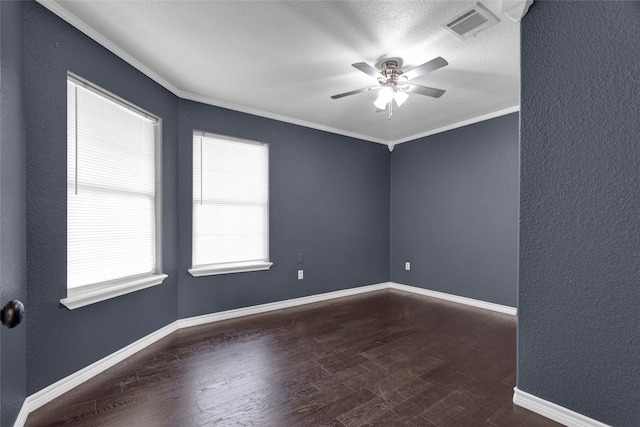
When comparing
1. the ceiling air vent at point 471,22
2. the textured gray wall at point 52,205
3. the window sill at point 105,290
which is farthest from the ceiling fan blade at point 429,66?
the window sill at point 105,290

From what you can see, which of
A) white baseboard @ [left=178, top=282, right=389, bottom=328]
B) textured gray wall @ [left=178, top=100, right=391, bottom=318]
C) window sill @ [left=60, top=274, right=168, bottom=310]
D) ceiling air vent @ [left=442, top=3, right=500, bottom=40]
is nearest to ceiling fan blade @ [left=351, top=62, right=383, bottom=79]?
ceiling air vent @ [left=442, top=3, right=500, bottom=40]

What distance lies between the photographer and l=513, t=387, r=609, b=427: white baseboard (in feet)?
5.27

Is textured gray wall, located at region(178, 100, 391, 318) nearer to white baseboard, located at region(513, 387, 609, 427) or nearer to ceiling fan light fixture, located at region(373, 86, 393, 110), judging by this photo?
ceiling fan light fixture, located at region(373, 86, 393, 110)

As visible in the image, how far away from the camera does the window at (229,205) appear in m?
3.34

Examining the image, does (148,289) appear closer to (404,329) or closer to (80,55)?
(80,55)

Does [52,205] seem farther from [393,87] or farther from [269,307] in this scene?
[393,87]

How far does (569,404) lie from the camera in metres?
1.66

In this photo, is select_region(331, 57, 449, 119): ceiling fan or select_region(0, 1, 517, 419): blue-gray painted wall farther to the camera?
select_region(331, 57, 449, 119): ceiling fan

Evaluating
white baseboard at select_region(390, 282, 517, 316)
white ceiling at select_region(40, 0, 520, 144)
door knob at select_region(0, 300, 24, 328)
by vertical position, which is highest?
white ceiling at select_region(40, 0, 520, 144)

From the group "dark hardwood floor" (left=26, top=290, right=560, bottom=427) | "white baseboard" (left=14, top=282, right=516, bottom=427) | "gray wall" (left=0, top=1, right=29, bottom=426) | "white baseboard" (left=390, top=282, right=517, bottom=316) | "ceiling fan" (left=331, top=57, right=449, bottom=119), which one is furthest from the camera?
"white baseboard" (left=390, top=282, right=517, bottom=316)

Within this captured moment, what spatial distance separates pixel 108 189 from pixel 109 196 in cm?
6

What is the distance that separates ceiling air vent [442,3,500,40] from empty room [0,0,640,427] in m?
0.01

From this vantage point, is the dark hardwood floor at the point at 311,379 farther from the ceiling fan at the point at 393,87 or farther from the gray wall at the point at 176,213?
the ceiling fan at the point at 393,87

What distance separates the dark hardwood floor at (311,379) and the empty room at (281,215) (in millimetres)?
20
